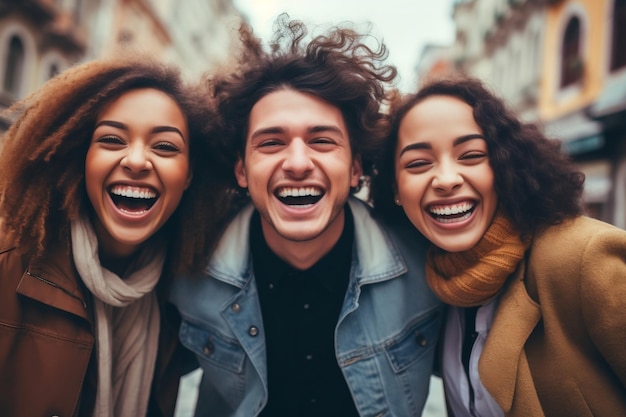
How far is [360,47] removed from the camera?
2.70 m

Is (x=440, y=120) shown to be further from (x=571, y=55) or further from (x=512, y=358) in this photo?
(x=571, y=55)

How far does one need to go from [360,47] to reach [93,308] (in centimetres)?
200

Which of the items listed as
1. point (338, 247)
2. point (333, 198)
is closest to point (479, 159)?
point (333, 198)

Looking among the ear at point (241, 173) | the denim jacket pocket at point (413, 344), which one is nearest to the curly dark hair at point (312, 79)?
the ear at point (241, 173)

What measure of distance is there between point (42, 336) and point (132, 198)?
0.70m

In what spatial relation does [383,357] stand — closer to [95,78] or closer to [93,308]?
[93,308]

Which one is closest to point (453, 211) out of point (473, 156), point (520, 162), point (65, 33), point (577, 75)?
point (473, 156)

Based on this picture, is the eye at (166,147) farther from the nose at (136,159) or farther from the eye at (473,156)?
the eye at (473,156)

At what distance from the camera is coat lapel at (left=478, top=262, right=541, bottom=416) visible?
5.96 ft

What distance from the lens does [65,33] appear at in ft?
42.3

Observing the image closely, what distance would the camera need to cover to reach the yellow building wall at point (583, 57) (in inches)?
Result: 382

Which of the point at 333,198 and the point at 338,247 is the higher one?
the point at 333,198

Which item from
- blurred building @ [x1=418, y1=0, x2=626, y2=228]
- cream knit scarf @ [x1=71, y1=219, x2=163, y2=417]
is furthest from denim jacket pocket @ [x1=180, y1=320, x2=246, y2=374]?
blurred building @ [x1=418, y1=0, x2=626, y2=228]

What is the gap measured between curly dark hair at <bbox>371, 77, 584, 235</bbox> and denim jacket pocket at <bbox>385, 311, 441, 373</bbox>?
0.68m
